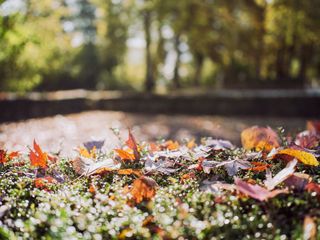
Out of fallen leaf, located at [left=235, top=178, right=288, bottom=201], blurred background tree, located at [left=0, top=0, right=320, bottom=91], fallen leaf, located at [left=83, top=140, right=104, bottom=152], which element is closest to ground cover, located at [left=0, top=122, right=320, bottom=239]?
fallen leaf, located at [left=235, top=178, right=288, bottom=201]

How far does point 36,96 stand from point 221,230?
1155 centimetres

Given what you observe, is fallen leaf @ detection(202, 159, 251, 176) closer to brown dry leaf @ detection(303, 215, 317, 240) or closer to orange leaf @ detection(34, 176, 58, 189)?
brown dry leaf @ detection(303, 215, 317, 240)

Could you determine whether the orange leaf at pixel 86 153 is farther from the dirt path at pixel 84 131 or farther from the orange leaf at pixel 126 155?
the dirt path at pixel 84 131

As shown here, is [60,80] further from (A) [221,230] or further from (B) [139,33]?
(A) [221,230]

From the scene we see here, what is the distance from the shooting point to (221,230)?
5.84 feet

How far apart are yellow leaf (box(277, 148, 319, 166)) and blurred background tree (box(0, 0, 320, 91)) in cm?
705

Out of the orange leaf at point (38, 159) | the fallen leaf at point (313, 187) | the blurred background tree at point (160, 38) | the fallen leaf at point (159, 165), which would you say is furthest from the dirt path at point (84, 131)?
the fallen leaf at point (313, 187)

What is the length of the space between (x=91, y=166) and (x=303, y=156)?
1.17 metres

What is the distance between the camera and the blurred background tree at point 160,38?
1157 cm

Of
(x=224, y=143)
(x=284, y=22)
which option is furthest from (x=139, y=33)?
(x=224, y=143)

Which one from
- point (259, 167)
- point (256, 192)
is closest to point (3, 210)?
point (256, 192)

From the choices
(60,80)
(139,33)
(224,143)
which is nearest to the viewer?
(224,143)

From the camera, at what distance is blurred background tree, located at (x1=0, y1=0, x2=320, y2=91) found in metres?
11.6

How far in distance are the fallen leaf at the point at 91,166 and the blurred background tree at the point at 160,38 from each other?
6.42m
